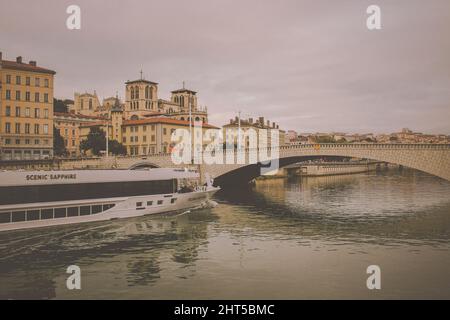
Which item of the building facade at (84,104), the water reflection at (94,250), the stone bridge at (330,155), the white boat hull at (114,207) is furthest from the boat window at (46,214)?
the building facade at (84,104)

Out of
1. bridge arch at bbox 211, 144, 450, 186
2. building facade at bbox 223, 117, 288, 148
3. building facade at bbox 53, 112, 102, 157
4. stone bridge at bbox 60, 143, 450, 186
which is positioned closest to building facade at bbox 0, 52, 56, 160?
stone bridge at bbox 60, 143, 450, 186

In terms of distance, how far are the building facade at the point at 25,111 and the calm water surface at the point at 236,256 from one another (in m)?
31.8

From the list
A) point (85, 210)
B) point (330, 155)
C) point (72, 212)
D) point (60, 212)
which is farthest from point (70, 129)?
point (60, 212)

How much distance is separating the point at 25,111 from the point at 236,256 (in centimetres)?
4507

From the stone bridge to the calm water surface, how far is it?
5351 mm

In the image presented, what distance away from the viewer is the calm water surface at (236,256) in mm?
15539

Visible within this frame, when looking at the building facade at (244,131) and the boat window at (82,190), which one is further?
the building facade at (244,131)

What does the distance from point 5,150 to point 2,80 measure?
334 inches

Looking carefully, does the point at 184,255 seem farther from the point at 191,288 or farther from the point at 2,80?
the point at 2,80

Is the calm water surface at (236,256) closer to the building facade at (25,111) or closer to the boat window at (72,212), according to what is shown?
the boat window at (72,212)

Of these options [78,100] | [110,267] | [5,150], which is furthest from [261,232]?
[78,100]

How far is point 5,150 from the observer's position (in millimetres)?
53219

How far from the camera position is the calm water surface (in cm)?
1554

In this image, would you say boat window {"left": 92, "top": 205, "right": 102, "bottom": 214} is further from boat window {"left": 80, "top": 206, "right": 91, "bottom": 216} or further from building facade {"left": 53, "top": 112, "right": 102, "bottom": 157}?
building facade {"left": 53, "top": 112, "right": 102, "bottom": 157}
